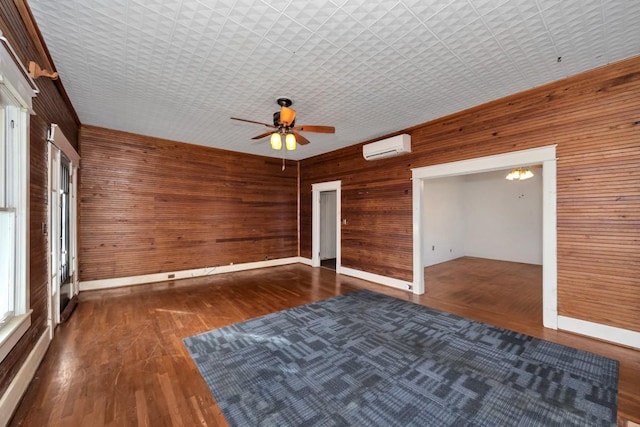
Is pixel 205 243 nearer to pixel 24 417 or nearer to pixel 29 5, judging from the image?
pixel 24 417

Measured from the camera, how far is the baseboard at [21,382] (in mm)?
1655

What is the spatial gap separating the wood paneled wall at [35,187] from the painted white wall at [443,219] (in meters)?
6.54

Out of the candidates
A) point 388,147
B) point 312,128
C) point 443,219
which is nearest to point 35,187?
point 312,128

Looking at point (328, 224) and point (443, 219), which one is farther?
point (328, 224)

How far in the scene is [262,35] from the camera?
214 centimetres

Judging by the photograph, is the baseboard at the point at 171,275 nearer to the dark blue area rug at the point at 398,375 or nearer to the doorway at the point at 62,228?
the doorway at the point at 62,228

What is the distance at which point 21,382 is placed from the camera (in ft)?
6.31

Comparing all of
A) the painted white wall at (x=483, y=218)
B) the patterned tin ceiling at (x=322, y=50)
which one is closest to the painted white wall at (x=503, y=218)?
the painted white wall at (x=483, y=218)

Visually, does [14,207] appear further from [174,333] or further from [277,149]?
[277,149]

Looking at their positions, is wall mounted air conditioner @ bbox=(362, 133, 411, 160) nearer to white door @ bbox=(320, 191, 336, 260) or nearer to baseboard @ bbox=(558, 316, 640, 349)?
white door @ bbox=(320, 191, 336, 260)

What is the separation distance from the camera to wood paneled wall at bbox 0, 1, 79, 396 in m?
1.75

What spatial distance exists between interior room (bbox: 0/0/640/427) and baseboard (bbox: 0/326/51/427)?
0.08 ft

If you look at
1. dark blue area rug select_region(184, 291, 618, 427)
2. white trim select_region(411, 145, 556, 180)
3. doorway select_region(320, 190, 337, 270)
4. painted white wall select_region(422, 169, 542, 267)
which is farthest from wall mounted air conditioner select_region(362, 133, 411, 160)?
doorway select_region(320, 190, 337, 270)

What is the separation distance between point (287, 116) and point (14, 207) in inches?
98.5
